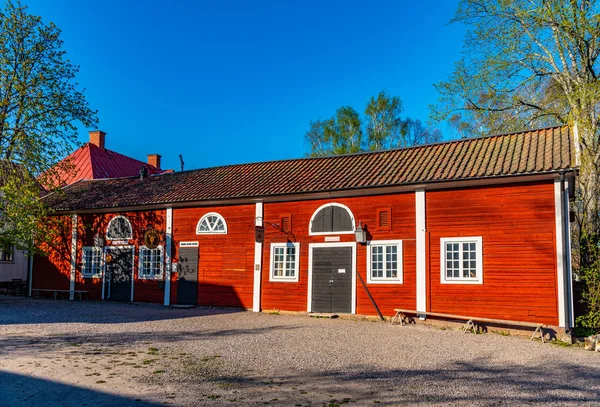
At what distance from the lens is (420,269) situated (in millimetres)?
14297

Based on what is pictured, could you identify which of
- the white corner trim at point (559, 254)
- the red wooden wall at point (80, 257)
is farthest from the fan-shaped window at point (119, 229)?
the white corner trim at point (559, 254)

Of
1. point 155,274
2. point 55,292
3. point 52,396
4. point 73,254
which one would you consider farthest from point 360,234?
point 55,292

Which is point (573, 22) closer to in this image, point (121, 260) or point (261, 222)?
point (261, 222)

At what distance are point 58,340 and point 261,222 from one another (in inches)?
313

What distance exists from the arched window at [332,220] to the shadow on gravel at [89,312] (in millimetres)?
3999

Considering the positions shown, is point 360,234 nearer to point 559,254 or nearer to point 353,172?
point 353,172

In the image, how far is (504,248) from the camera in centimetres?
1314

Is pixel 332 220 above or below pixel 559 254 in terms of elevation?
above

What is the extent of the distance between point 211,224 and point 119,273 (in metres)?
4.83

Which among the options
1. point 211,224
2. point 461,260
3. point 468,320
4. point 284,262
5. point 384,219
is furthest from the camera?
point 211,224

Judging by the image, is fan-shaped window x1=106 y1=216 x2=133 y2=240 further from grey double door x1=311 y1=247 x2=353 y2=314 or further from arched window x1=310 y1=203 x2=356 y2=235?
grey double door x1=311 y1=247 x2=353 y2=314

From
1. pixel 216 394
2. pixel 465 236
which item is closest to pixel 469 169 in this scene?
pixel 465 236

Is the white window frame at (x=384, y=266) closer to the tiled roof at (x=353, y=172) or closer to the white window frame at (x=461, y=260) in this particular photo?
the white window frame at (x=461, y=260)

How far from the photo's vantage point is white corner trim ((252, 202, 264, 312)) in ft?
56.1
